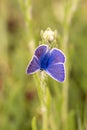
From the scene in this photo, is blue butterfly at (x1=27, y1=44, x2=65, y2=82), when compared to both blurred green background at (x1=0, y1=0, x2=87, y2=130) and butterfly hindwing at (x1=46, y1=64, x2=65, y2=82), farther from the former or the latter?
blurred green background at (x1=0, y1=0, x2=87, y2=130)

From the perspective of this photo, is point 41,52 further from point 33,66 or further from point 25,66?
point 25,66

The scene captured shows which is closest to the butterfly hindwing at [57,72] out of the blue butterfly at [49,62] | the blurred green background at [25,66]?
the blue butterfly at [49,62]

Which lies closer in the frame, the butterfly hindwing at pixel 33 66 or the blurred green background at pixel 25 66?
the butterfly hindwing at pixel 33 66

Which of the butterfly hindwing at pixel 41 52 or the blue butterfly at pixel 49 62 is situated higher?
the butterfly hindwing at pixel 41 52

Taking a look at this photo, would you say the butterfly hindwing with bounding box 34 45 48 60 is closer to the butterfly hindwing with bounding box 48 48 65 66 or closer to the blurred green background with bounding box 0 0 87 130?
the butterfly hindwing with bounding box 48 48 65 66

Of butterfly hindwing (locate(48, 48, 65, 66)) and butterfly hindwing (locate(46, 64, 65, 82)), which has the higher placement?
butterfly hindwing (locate(48, 48, 65, 66))

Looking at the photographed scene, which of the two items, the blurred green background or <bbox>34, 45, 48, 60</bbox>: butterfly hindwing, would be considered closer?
<bbox>34, 45, 48, 60</bbox>: butterfly hindwing

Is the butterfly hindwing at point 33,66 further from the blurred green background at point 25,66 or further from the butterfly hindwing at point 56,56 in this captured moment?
the blurred green background at point 25,66

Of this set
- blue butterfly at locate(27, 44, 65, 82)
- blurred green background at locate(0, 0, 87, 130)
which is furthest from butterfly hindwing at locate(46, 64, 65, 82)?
blurred green background at locate(0, 0, 87, 130)
